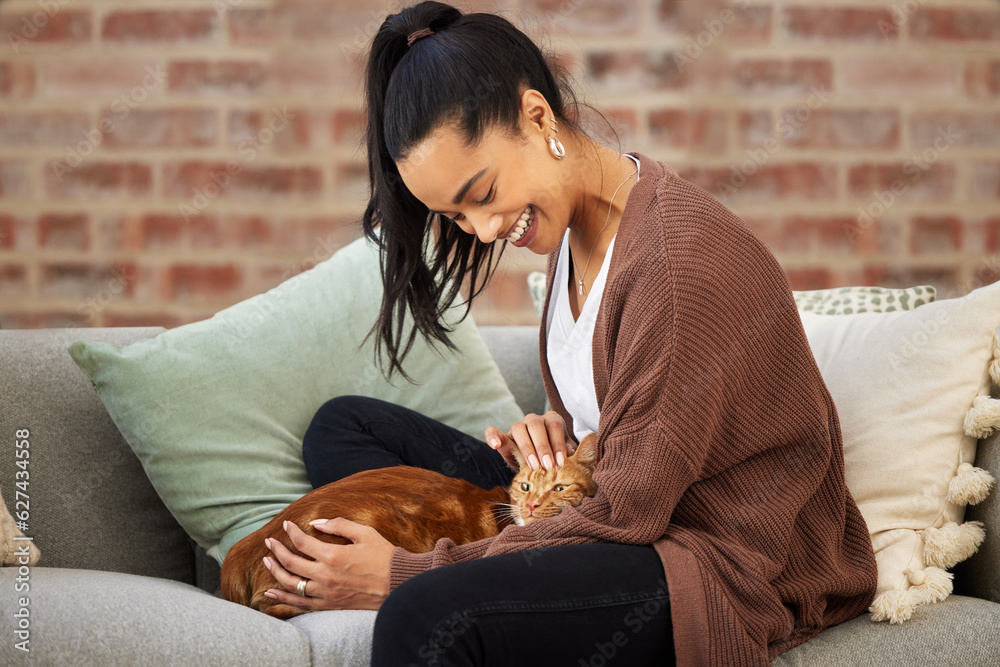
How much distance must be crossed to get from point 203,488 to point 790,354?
1109 mm

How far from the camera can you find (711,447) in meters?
1.09

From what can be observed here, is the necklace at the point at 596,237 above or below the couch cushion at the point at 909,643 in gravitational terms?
above

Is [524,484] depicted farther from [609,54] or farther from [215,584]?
[609,54]

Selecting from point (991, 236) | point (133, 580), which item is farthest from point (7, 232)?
point (991, 236)

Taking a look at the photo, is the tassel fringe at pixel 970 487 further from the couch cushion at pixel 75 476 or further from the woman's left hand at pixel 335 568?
the couch cushion at pixel 75 476

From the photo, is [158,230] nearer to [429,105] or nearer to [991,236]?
[429,105]

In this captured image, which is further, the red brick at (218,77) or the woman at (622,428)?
the red brick at (218,77)

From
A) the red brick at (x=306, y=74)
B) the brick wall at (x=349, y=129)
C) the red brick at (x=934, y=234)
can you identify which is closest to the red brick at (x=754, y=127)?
the brick wall at (x=349, y=129)

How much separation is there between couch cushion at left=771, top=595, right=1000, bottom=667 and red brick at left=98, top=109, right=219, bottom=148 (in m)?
1.97

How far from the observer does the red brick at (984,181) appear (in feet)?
7.39

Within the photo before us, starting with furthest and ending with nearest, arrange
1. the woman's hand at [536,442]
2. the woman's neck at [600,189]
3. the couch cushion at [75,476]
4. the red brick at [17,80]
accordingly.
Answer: the red brick at [17,80] → the couch cushion at [75,476] → the woman's hand at [536,442] → the woman's neck at [600,189]

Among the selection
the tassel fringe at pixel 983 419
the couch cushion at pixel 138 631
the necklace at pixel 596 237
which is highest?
the necklace at pixel 596 237

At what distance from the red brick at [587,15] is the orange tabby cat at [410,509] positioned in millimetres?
1347

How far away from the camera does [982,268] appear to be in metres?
Answer: 2.26
